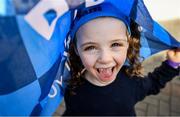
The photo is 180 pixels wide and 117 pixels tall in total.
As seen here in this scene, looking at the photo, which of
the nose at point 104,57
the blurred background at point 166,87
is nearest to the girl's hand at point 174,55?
the nose at point 104,57

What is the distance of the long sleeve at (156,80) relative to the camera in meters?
1.88

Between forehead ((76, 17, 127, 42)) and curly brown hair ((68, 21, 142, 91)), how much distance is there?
140 millimetres

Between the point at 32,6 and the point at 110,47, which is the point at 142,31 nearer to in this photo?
the point at 110,47

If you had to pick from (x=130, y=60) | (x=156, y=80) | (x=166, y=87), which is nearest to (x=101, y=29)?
(x=130, y=60)

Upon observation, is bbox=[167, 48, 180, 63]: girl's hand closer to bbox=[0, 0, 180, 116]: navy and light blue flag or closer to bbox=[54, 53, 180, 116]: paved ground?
bbox=[0, 0, 180, 116]: navy and light blue flag

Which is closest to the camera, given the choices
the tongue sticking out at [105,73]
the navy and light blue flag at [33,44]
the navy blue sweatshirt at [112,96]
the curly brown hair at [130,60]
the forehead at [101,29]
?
the navy and light blue flag at [33,44]

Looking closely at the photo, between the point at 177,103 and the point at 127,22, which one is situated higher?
the point at 127,22

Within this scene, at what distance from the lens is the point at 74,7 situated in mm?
1320

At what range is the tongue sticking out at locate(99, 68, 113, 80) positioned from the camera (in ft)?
5.20

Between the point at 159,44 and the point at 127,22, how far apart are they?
0.94 feet

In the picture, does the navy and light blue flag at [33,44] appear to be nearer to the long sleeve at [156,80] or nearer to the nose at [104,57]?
the nose at [104,57]

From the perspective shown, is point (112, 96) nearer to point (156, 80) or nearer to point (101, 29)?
point (156, 80)

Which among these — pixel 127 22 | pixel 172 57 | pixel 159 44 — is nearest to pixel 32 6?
pixel 127 22

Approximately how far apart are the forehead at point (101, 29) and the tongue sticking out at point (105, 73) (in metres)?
0.18
